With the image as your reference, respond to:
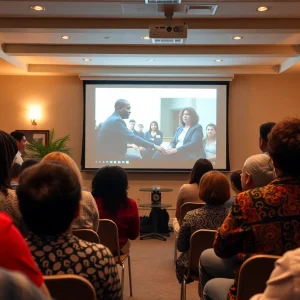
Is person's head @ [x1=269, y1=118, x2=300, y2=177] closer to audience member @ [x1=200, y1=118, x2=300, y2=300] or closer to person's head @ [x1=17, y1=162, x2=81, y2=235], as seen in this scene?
audience member @ [x1=200, y1=118, x2=300, y2=300]

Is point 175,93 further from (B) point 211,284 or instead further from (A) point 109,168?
(B) point 211,284

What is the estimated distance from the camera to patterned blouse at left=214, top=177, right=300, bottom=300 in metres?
1.69

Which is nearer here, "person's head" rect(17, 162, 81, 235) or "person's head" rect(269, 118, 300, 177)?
"person's head" rect(17, 162, 81, 235)

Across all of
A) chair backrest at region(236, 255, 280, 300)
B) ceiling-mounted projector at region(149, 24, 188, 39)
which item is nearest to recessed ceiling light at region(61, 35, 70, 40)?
ceiling-mounted projector at region(149, 24, 188, 39)

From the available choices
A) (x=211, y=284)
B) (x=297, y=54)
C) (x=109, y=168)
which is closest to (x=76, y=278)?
(x=211, y=284)

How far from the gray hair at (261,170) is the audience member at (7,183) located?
53.6 inches

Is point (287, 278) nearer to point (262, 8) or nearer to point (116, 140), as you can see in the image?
point (262, 8)

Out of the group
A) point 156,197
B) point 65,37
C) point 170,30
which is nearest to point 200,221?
point 170,30

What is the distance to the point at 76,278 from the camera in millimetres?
1399

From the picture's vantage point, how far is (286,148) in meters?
1.77

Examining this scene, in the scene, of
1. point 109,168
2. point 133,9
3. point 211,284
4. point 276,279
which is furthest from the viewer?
point 133,9

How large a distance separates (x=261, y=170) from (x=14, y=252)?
1.94 meters

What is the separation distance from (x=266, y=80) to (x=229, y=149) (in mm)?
1483

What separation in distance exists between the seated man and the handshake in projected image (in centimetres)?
620
